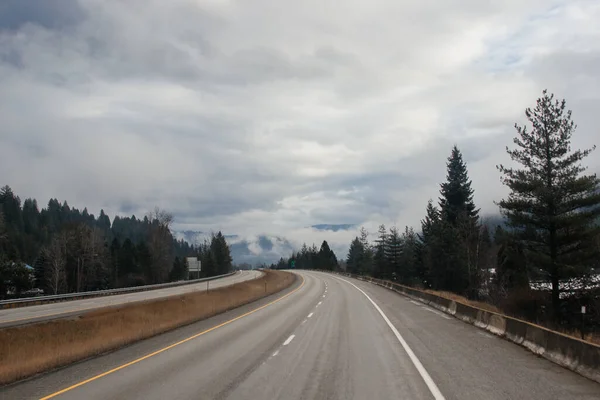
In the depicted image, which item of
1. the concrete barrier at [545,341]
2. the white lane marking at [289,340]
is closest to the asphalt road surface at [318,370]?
the white lane marking at [289,340]

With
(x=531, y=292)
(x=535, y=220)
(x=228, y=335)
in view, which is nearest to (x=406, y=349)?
(x=228, y=335)

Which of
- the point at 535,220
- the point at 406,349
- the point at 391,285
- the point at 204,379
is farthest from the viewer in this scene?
the point at 391,285

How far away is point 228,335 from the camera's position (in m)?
16.2

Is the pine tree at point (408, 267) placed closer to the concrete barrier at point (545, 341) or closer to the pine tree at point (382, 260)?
the pine tree at point (382, 260)

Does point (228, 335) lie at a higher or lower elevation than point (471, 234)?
lower

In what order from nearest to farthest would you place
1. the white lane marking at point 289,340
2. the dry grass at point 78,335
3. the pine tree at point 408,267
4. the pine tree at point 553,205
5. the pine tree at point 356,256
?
the dry grass at point 78,335, the white lane marking at point 289,340, the pine tree at point 553,205, the pine tree at point 408,267, the pine tree at point 356,256

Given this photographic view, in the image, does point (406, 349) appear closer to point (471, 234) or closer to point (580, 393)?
point (580, 393)

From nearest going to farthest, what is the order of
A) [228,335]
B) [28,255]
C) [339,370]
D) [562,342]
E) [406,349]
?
[339,370] < [562,342] < [406,349] < [228,335] < [28,255]

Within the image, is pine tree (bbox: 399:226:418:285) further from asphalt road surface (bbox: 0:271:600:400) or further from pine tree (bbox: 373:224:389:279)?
asphalt road surface (bbox: 0:271:600:400)

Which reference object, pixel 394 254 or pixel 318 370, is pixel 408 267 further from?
pixel 318 370

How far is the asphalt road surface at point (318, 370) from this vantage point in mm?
7934

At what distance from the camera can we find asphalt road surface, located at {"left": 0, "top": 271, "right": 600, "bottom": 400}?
7934 mm

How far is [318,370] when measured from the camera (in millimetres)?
9789

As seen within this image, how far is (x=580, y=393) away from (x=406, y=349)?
16.9 ft
